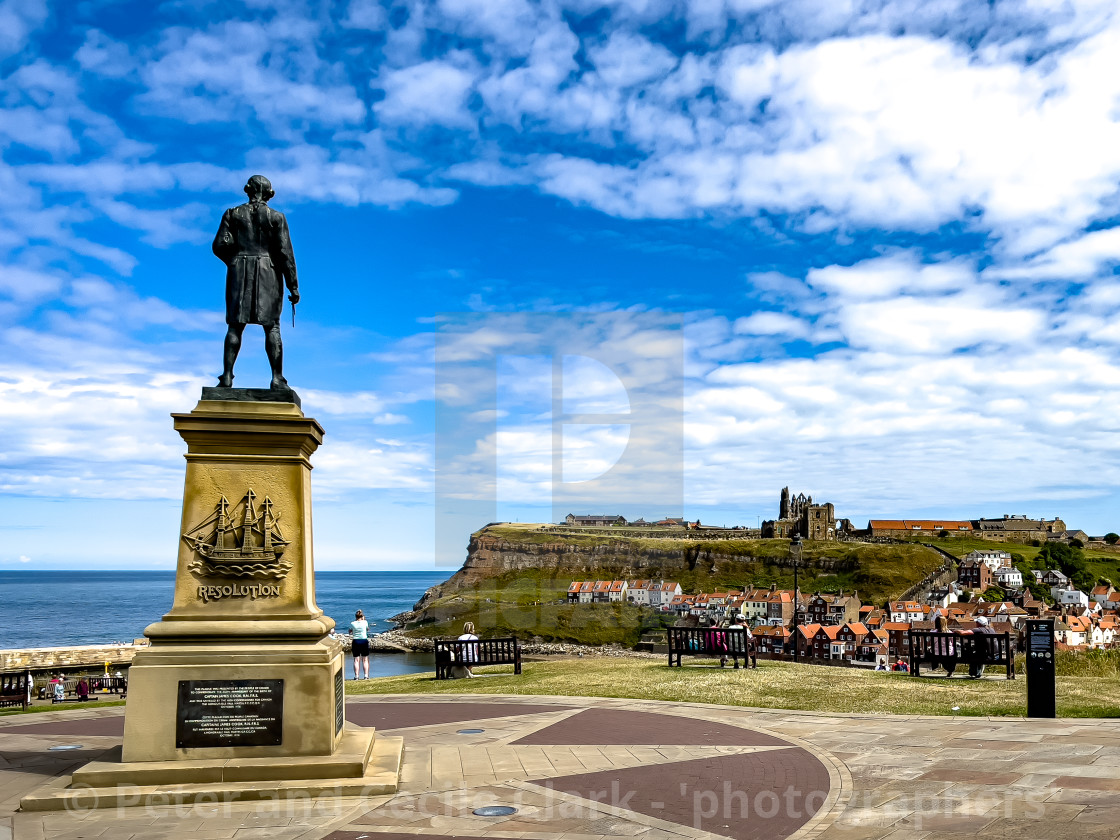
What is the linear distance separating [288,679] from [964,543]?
17122 cm

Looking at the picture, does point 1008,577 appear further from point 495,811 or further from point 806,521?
point 495,811

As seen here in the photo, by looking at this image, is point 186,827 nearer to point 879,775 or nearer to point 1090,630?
point 879,775

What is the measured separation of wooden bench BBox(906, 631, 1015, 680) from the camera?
15.5 m

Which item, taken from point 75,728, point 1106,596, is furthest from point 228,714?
point 1106,596

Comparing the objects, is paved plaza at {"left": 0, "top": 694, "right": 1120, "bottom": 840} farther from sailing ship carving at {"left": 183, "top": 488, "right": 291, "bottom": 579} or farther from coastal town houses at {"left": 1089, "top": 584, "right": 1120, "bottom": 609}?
coastal town houses at {"left": 1089, "top": 584, "right": 1120, "bottom": 609}

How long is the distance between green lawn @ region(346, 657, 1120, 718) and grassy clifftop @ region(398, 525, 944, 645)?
84358 millimetres

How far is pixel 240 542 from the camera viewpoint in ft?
25.1

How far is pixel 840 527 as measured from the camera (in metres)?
173

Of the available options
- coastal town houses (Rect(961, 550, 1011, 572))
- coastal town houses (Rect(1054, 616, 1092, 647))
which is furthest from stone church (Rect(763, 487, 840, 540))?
coastal town houses (Rect(1054, 616, 1092, 647))

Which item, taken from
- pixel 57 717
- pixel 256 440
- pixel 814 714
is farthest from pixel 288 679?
pixel 814 714

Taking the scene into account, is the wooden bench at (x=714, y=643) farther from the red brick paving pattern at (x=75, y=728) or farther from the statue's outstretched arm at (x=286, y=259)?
the statue's outstretched arm at (x=286, y=259)

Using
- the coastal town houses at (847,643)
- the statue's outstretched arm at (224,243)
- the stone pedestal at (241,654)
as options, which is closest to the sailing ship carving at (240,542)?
the stone pedestal at (241,654)

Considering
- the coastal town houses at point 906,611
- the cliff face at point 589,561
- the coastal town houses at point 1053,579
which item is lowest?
the coastal town houses at point 906,611

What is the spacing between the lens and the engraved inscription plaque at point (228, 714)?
7180mm
